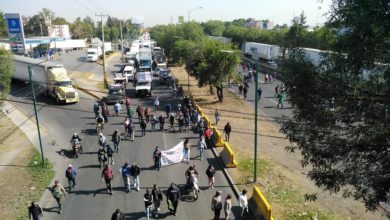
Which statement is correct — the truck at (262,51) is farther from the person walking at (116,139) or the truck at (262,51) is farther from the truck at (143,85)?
the person walking at (116,139)

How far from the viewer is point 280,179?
18484mm

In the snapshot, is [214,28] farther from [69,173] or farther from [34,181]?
[69,173]

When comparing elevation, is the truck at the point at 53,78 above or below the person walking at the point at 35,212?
above

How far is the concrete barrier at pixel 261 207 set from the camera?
1354 centimetres

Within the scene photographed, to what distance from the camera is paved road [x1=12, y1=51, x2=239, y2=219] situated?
49.5ft

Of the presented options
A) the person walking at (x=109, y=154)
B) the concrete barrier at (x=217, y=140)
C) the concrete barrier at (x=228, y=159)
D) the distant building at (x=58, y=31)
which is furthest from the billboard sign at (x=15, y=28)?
the distant building at (x=58, y=31)

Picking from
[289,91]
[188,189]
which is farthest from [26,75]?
[289,91]

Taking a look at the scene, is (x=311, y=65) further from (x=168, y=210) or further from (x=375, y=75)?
(x=168, y=210)

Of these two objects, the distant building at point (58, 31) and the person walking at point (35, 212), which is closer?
the person walking at point (35, 212)

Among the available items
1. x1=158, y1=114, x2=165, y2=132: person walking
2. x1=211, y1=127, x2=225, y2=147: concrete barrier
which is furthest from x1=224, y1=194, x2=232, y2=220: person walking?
x1=158, y1=114, x2=165, y2=132: person walking

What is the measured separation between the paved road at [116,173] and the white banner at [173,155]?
0.39 m

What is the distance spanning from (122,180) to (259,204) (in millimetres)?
7417

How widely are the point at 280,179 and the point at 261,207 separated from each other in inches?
178

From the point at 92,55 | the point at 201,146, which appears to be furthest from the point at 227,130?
the point at 92,55
